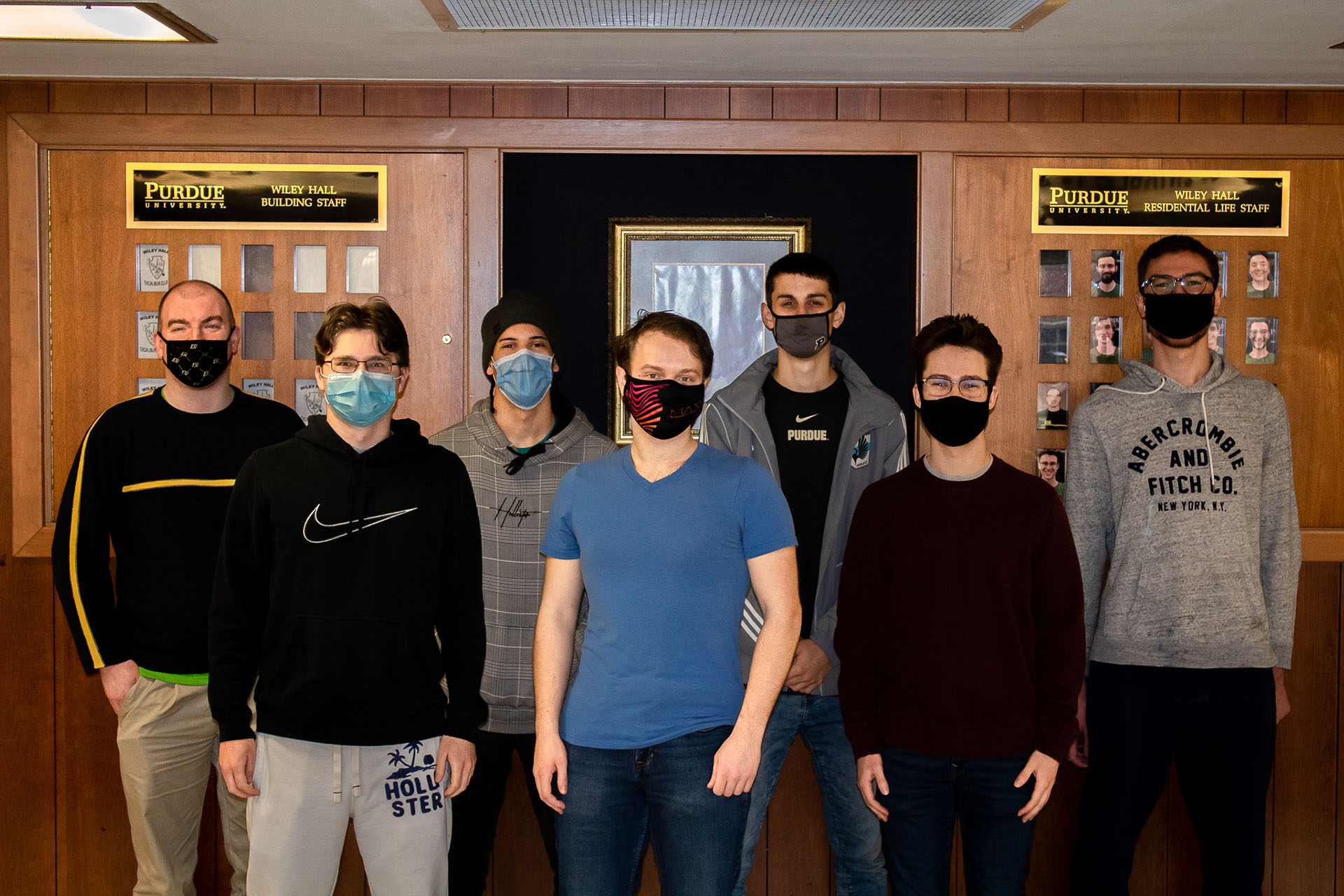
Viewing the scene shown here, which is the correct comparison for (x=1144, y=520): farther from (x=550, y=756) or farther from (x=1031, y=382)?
(x=550, y=756)

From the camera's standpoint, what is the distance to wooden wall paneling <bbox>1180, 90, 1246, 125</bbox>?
3.12 m

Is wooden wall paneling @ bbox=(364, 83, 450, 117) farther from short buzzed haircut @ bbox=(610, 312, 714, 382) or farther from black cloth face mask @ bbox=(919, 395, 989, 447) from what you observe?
black cloth face mask @ bbox=(919, 395, 989, 447)

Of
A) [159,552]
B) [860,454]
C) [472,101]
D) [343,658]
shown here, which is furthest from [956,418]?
[159,552]

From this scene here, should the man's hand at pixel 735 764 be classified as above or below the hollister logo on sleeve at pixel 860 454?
below

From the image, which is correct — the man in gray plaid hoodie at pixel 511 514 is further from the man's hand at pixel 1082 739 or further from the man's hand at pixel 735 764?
the man's hand at pixel 1082 739

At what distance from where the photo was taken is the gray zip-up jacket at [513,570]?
Result: 241 cm

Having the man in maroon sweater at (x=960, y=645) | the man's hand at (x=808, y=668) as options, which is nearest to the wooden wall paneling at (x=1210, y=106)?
the man in maroon sweater at (x=960, y=645)

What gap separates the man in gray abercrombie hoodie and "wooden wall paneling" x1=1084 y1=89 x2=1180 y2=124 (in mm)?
711

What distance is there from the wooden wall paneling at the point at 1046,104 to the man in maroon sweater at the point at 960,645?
134 centimetres

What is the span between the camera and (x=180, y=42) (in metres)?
2.70

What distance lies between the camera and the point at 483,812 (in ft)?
8.10

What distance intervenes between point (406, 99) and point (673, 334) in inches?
67.2

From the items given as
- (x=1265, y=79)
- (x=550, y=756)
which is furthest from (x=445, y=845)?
(x=1265, y=79)

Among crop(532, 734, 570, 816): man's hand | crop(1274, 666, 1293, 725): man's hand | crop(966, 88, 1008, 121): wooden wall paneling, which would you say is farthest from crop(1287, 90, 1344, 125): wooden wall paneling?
crop(532, 734, 570, 816): man's hand
